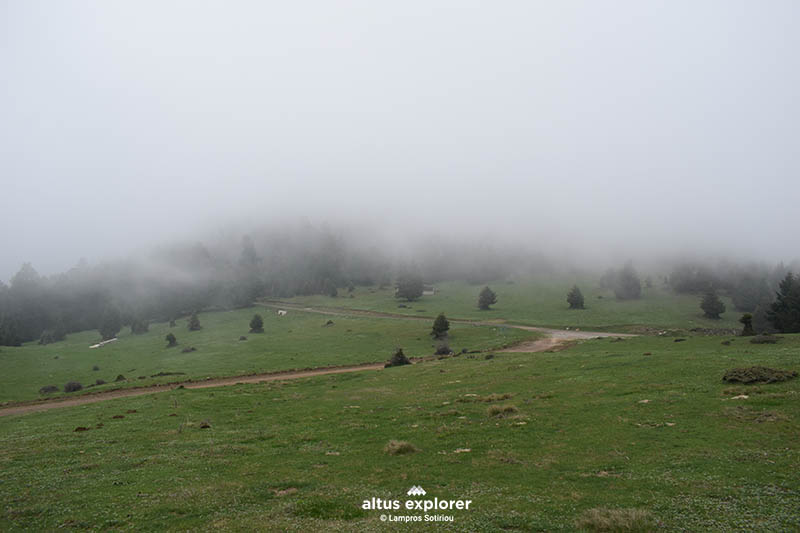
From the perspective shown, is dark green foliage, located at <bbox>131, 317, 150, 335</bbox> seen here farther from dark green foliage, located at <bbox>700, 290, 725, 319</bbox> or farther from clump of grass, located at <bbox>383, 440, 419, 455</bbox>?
dark green foliage, located at <bbox>700, 290, 725, 319</bbox>

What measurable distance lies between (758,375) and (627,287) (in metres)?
107

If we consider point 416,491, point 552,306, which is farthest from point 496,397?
point 552,306

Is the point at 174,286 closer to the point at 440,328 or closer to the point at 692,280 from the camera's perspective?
the point at 440,328

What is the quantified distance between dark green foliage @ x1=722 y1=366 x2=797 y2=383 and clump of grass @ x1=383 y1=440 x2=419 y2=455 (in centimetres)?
2063

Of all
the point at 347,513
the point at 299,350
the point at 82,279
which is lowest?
the point at 299,350

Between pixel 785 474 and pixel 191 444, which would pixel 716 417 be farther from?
pixel 191 444

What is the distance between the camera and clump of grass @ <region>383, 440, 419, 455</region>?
18531mm

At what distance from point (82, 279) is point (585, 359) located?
20733 centimetres

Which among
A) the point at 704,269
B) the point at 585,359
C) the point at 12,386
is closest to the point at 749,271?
the point at 704,269

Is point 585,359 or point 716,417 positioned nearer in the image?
point 716,417

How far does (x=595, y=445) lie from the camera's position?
17422mm

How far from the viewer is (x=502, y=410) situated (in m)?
24.4

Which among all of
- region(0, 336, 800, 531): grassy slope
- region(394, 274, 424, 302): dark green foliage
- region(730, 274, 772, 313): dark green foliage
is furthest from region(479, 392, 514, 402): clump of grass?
region(394, 274, 424, 302): dark green foliage

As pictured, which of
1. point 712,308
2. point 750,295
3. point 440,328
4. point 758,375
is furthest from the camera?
point 750,295
